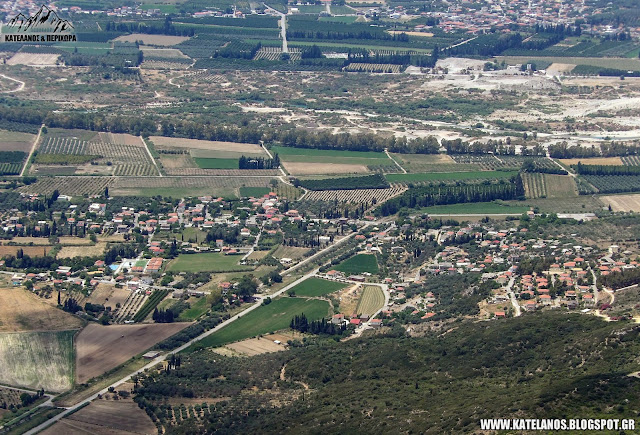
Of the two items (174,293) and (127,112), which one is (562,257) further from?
(127,112)

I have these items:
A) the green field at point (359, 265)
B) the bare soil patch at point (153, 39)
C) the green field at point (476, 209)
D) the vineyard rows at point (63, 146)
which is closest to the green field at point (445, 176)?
the green field at point (476, 209)

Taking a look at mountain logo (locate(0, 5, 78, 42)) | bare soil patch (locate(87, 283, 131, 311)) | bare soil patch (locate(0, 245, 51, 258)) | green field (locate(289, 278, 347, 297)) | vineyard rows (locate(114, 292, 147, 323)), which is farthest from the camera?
mountain logo (locate(0, 5, 78, 42))

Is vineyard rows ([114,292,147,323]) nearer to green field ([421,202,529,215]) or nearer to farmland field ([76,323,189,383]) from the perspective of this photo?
farmland field ([76,323,189,383])

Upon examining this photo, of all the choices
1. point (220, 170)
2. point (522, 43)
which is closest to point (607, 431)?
point (220, 170)

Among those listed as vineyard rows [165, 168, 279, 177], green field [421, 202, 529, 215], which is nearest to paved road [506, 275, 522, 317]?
green field [421, 202, 529, 215]

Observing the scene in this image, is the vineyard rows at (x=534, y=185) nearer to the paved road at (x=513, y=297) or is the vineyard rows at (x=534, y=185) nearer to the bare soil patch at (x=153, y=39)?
the paved road at (x=513, y=297)

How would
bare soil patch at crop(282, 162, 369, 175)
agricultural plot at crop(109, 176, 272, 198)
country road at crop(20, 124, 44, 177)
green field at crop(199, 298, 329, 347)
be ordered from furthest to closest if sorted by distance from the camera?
bare soil patch at crop(282, 162, 369, 175) < country road at crop(20, 124, 44, 177) < agricultural plot at crop(109, 176, 272, 198) < green field at crop(199, 298, 329, 347)
